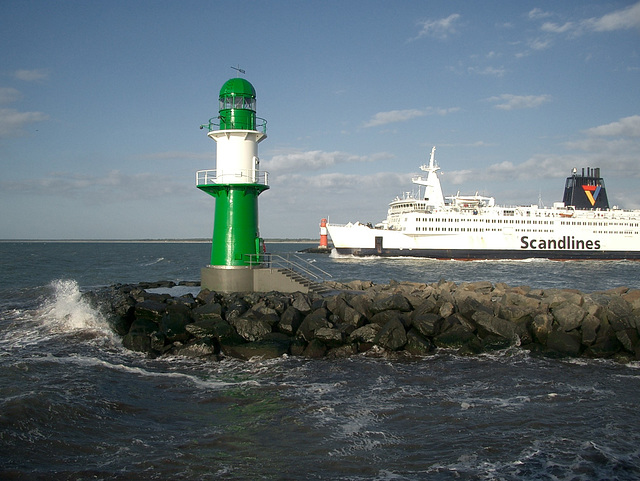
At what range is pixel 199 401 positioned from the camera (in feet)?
24.9

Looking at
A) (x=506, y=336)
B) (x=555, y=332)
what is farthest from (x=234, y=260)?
(x=555, y=332)

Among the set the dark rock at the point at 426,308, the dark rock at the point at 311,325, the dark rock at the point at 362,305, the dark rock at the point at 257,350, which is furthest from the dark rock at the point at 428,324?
the dark rock at the point at 257,350

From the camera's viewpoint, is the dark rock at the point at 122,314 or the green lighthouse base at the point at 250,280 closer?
the dark rock at the point at 122,314

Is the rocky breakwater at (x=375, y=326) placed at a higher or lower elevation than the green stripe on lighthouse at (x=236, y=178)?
lower

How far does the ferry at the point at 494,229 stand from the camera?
52.3m

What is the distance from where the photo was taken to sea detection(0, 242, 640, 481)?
5.47 metres

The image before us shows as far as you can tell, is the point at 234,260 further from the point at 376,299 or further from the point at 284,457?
the point at 284,457

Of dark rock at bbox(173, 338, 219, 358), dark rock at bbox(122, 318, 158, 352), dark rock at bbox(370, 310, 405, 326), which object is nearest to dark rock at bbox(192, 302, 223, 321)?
dark rock at bbox(122, 318, 158, 352)

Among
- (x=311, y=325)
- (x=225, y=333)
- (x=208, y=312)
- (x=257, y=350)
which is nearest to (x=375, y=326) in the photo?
(x=311, y=325)

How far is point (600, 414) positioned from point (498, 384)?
1656 mm

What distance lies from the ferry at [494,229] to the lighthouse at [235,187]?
3883 cm

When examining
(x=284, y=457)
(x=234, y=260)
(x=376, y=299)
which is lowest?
(x=284, y=457)

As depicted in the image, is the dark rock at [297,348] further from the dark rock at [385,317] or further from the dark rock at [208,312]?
the dark rock at [208,312]

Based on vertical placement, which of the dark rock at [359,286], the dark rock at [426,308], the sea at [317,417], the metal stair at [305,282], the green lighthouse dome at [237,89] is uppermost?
the green lighthouse dome at [237,89]
